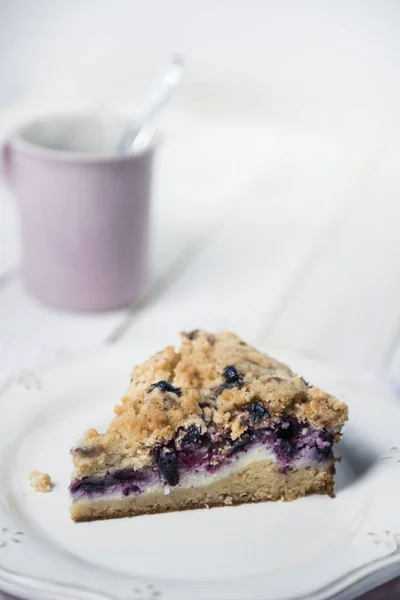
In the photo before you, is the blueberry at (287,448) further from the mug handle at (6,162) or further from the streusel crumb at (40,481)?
the mug handle at (6,162)

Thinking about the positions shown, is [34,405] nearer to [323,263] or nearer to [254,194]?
[323,263]

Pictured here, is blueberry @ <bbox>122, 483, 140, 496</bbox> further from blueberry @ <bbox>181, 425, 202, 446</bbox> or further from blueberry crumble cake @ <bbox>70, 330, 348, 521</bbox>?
blueberry @ <bbox>181, 425, 202, 446</bbox>

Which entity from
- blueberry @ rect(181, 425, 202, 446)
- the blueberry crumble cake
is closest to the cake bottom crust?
the blueberry crumble cake

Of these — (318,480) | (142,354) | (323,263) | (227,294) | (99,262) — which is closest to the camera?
(318,480)

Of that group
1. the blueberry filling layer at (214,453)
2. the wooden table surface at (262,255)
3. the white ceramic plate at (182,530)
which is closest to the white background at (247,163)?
the wooden table surface at (262,255)

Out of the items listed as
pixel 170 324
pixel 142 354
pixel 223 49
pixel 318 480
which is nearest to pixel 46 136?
pixel 170 324

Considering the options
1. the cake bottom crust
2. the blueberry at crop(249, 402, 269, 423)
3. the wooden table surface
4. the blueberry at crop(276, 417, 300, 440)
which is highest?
the blueberry at crop(249, 402, 269, 423)

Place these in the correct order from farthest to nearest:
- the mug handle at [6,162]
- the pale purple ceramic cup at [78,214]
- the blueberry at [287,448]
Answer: the mug handle at [6,162]
the pale purple ceramic cup at [78,214]
the blueberry at [287,448]
